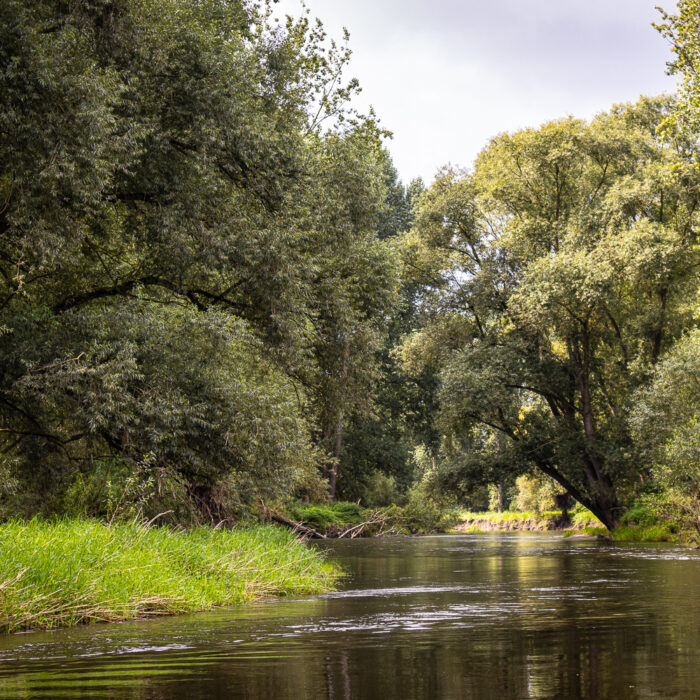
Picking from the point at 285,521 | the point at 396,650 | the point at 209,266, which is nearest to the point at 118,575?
the point at 396,650

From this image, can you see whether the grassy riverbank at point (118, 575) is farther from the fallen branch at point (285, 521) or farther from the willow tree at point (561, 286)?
the willow tree at point (561, 286)

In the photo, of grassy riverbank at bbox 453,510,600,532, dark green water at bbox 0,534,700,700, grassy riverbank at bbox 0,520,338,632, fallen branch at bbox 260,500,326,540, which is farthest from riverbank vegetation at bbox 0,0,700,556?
grassy riverbank at bbox 453,510,600,532

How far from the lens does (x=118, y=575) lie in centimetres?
1075

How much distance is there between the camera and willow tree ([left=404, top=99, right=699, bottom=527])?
33406 mm

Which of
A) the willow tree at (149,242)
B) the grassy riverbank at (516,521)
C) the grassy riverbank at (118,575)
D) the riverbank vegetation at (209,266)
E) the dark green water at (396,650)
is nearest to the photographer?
the dark green water at (396,650)

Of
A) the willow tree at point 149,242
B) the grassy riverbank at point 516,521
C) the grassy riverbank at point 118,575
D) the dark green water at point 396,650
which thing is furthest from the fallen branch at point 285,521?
the grassy riverbank at point 516,521

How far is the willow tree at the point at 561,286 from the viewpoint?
33.4 metres

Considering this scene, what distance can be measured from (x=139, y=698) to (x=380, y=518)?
126 feet

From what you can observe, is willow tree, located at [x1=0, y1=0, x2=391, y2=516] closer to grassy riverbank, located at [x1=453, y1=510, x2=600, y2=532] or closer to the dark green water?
the dark green water

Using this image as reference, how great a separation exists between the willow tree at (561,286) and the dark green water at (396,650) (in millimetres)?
21258

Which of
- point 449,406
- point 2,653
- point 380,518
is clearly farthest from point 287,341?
point 380,518

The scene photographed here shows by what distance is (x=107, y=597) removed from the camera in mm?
10266

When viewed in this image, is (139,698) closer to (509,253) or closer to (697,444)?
(697,444)

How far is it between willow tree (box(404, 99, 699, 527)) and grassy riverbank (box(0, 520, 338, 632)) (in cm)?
2194
